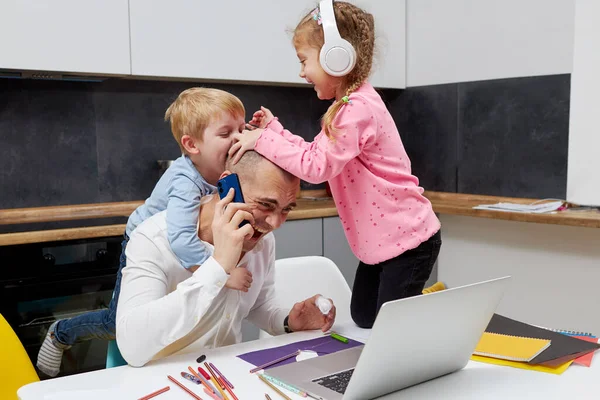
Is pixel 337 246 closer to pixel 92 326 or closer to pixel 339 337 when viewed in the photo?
pixel 92 326

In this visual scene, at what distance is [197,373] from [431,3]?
2.90 metres

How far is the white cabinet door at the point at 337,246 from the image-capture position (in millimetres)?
3049

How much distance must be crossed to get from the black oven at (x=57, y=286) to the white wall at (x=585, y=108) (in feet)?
6.92

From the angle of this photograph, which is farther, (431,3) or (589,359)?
(431,3)

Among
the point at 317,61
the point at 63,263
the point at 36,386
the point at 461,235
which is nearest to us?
the point at 36,386

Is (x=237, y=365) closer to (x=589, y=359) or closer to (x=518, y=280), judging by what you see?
(x=589, y=359)

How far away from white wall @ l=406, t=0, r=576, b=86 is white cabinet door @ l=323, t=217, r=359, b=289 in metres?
1.10

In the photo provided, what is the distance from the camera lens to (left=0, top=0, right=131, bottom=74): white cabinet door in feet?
7.97

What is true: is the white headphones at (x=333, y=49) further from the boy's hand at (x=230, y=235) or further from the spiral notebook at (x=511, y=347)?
the spiral notebook at (x=511, y=347)

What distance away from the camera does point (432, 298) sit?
97cm

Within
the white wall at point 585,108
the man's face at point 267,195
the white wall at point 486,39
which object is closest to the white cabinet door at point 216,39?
the white wall at point 486,39

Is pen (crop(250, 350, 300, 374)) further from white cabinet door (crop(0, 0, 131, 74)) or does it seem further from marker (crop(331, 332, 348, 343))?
white cabinet door (crop(0, 0, 131, 74))

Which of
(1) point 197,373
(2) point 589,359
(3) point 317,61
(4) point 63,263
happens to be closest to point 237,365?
(1) point 197,373

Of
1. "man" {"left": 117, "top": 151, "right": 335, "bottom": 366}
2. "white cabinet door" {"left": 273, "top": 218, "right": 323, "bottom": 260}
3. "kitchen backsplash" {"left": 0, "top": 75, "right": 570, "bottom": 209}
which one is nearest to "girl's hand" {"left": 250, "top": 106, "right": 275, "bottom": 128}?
"man" {"left": 117, "top": 151, "right": 335, "bottom": 366}
